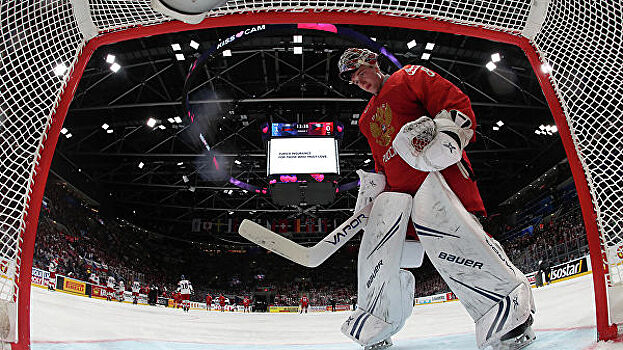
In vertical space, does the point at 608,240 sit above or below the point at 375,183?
below

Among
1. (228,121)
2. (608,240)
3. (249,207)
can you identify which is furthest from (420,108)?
(249,207)

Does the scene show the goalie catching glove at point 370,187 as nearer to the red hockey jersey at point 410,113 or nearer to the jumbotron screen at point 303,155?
the red hockey jersey at point 410,113

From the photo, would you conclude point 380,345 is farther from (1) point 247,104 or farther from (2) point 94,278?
(2) point 94,278

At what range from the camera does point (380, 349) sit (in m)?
1.58

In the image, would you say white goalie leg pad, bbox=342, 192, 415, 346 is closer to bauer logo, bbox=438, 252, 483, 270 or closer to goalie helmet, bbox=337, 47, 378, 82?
bauer logo, bbox=438, 252, 483, 270

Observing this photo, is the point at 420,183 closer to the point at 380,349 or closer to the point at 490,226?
the point at 380,349

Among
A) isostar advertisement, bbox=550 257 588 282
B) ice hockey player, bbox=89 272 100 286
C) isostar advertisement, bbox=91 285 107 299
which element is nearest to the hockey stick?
isostar advertisement, bbox=550 257 588 282

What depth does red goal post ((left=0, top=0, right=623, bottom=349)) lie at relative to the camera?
54.4 inches

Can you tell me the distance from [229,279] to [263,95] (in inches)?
632

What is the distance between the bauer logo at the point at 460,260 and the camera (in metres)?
1.25

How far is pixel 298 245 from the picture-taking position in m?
1.61

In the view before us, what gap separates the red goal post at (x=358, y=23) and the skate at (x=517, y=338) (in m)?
0.38

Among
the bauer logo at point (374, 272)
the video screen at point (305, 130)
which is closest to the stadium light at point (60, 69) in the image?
the bauer logo at point (374, 272)

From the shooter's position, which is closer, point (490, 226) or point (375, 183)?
point (375, 183)
